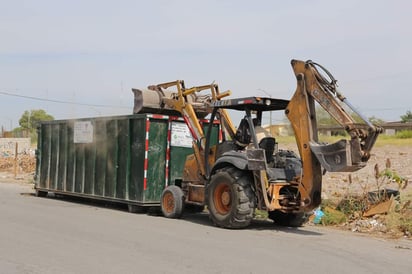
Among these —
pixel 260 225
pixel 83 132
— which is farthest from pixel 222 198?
pixel 83 132

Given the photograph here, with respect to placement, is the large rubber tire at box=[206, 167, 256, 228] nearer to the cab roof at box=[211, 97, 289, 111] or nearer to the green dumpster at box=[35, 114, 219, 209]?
the cab roof at box=[211, 97, 289, 111]

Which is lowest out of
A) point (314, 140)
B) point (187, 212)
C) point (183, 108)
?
point (187, 212)

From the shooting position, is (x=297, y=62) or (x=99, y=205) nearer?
(x=297, y=62)

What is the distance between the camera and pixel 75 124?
16.0m

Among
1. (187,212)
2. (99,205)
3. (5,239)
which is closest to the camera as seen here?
(5,239)

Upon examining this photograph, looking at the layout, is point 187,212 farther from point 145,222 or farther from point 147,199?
point 145,222

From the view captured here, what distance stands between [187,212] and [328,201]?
3.58 m

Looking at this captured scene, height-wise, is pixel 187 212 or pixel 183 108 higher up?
pixel 183 108

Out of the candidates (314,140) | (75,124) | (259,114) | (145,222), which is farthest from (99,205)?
(314,140)

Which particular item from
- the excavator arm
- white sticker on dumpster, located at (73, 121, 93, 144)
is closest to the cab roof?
the excavator arm

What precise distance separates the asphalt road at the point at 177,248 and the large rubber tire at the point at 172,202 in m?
0.23

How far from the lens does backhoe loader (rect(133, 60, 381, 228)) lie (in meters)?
9.62

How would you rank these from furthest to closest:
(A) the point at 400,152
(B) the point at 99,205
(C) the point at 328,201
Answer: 1. (A) the point at 400,152
2. (B) the point at 99,205
3. (C) the point at 328,201

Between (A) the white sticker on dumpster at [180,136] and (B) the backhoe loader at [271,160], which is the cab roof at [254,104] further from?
(A) the white sticker on dumpster at [180,136]
